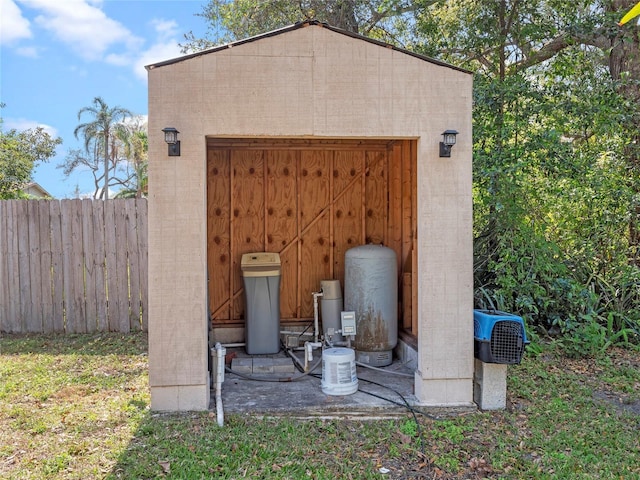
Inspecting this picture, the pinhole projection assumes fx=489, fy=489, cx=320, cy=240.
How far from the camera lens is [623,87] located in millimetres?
6508

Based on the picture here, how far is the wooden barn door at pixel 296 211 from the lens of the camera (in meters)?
5.67

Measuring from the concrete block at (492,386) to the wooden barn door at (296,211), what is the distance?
202cm

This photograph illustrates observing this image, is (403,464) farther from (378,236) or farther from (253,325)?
(378,236)

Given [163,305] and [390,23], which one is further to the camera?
[390,23]

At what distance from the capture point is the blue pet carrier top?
3732 mm

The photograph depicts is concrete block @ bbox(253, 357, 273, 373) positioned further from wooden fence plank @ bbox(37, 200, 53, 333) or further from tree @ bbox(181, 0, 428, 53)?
tree @ bbox(181, 0, 428, 53)

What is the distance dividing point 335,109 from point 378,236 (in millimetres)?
2329

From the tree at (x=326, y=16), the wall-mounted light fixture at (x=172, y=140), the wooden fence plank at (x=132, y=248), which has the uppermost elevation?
the tree at (x=326, y=16)

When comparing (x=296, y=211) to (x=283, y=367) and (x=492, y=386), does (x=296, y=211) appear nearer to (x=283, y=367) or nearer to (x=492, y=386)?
(x=283, y=367)

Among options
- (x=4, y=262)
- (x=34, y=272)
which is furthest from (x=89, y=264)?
(x=4, y=262)

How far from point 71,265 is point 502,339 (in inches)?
205

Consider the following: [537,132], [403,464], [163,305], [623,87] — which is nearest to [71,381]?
[163,305]

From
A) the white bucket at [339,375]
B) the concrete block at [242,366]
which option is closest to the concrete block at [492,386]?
the white bucket at [339,375]

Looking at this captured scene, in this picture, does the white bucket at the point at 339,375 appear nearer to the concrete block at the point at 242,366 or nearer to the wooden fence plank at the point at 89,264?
the concrete block at the point at 242,366
